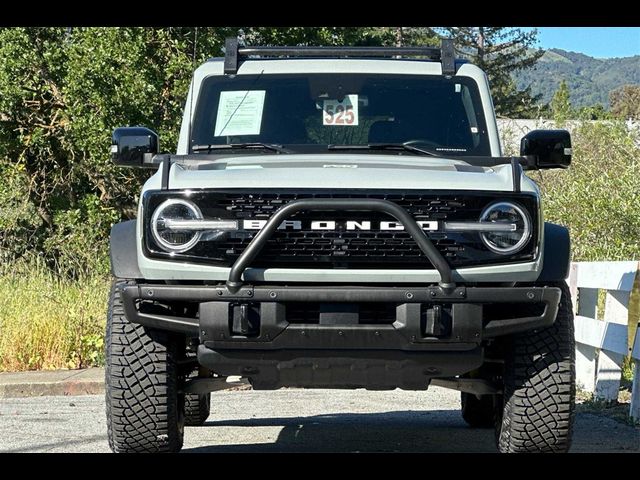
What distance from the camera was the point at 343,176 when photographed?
217 inches

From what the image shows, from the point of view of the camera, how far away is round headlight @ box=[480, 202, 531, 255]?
216 inches

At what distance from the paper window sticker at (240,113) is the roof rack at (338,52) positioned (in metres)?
0.21

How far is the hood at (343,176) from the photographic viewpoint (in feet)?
17.9

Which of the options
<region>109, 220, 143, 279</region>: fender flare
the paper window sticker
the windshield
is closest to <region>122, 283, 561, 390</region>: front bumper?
<region>109, 220, 143, 279</region>: fender flare

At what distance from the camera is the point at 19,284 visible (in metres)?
13.8

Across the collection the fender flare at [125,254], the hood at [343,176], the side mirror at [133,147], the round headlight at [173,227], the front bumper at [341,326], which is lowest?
the front bumper at [341,326]

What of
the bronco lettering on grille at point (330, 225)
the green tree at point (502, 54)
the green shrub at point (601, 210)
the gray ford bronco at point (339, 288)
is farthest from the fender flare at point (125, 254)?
the green tree at point (502, 54)

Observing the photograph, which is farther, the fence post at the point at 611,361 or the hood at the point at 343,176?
the fence post at the point at 611,361

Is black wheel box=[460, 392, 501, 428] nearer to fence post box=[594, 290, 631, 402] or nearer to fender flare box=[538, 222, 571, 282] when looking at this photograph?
fence post box=[594, 290, 631, 402]

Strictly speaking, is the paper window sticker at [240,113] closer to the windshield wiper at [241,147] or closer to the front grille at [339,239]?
the windshield wiper at [241,147]

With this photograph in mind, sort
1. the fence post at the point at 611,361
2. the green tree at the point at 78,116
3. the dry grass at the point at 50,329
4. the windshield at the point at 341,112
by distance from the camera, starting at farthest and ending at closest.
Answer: the green tree at the point at 78,116
the dry grass at the point at 50,329
the fence post at the point at 611,361
the windshield at the point at 341,112

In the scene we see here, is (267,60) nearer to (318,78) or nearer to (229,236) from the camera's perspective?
(318,78)

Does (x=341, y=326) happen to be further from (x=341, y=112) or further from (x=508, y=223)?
(x=341, y=112)
